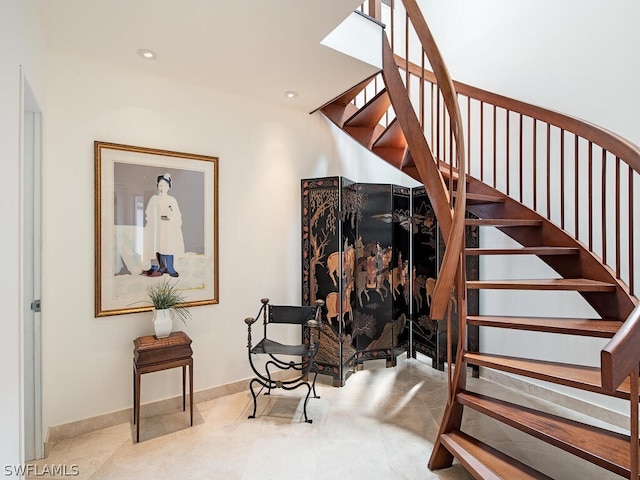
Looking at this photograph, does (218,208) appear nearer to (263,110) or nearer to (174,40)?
(263,110)

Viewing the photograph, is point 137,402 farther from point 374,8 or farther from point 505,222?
point 374,8

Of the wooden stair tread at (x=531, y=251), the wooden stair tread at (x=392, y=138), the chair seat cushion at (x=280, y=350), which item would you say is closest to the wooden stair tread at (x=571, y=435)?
the wooden stair tread at (x=531, y=251)

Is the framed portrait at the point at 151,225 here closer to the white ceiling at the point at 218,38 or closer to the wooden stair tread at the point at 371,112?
the white ceiling at the point at 218,38

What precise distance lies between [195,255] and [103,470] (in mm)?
1553

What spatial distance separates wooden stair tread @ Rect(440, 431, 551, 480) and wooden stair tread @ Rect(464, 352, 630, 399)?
46cm

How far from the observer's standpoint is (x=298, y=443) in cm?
227

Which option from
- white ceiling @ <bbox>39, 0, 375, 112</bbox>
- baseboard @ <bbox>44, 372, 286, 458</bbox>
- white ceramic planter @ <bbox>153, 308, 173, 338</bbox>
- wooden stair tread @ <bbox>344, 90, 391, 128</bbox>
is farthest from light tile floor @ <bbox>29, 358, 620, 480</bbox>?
white ceiling @ <bbox>39, 0, 375, 112</bbox>

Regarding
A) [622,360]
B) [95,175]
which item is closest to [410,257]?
[622,360]

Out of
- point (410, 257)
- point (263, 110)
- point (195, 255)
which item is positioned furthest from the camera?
point (410, 257)

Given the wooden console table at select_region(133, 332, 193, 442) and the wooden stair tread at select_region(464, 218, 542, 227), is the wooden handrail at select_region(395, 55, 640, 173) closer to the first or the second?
the wooden stair tread at select_region(464, 218, 542, 227)

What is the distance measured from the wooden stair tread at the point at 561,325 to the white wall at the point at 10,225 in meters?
2.20

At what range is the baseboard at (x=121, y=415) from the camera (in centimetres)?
232

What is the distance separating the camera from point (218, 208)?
3004 mm

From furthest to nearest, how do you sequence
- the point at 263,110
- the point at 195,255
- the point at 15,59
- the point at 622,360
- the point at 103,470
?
the point at 263,110 → the point at 195,255 → the point at 103,470 → the point at 15,59 → the point at 622,360
